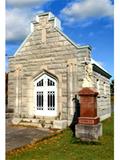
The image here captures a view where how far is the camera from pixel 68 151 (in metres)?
7.95

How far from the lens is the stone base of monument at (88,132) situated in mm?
9570

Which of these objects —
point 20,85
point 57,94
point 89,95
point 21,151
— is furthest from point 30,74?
point 21,151

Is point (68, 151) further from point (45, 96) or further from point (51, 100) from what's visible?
point (45, 96)

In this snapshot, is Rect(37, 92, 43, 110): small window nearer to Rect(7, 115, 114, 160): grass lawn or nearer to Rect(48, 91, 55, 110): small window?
Rect(48, 91, 55, 110): small window

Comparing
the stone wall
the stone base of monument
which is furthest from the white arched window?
the stone base of monument

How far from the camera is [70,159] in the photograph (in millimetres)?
6973

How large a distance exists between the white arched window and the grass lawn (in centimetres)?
485

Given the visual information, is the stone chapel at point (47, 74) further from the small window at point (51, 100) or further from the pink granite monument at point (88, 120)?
the pink granite monument at point (88, 120)

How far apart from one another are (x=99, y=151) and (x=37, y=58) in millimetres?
8687

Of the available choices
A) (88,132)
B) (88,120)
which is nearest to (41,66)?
(88,120)

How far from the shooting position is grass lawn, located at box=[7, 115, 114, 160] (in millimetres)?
7211

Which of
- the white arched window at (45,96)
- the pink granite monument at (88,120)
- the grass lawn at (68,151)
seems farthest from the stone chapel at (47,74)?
the grass lawn at (68,151)
